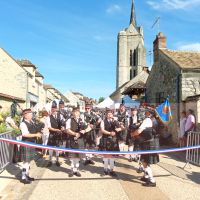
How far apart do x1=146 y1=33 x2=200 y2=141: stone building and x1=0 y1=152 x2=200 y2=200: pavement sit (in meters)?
5.77

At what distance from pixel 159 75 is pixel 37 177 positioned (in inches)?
522

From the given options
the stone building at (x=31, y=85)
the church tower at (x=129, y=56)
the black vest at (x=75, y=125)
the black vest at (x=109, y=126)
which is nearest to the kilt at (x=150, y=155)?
the black vest at (x=109, y=126)

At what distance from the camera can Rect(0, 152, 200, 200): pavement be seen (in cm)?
654

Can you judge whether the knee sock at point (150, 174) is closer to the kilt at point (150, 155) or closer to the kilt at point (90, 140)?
the kilt at point (150, 155)

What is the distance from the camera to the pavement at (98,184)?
21.5 feet

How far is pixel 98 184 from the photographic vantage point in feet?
24.6

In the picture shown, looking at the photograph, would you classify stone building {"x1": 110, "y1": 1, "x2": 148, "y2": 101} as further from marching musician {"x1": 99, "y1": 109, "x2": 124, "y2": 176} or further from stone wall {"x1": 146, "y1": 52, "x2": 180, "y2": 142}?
marching musician {"x1": 99, "y1": 109, "x2": 124, "y2": 176}

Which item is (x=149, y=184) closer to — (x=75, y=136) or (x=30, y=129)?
(x=75, y=136)

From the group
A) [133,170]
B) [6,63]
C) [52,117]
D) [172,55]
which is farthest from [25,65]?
[133,170]

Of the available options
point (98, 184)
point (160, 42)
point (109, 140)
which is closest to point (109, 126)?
point (109, 140)

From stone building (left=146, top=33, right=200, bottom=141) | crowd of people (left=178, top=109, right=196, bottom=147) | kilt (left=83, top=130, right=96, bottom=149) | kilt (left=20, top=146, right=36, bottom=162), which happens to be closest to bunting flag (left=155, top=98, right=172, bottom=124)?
crowd of people (left=178, top=109, right=196, bottom=147)

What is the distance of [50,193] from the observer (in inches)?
263

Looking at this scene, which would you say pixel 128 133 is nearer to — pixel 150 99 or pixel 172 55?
pixel 172 55

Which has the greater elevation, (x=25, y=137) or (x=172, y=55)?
(x=172, y=55)
